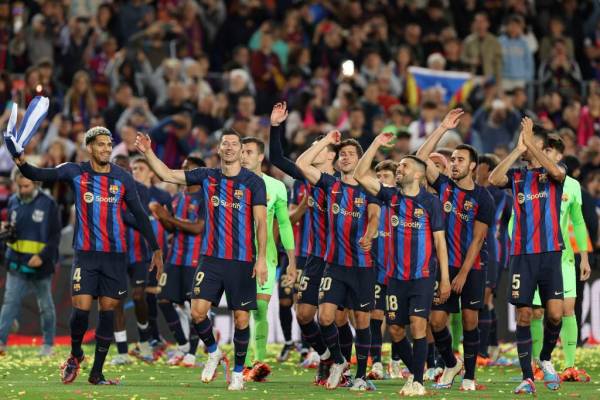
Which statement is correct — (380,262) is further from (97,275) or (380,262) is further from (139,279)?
(97,275)

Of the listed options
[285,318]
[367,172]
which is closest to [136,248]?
[285,318]

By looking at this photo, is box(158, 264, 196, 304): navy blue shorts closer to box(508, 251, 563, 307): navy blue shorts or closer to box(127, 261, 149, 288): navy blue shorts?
box(127, 261, 149, 288): navy blue shorts

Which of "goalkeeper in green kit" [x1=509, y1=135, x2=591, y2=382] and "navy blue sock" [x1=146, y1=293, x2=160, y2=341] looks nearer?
"goalkeeper in green kit" [x1=509, y1=135, x2=591, y2=382]

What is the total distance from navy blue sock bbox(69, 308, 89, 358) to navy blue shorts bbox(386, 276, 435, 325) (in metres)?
3.06

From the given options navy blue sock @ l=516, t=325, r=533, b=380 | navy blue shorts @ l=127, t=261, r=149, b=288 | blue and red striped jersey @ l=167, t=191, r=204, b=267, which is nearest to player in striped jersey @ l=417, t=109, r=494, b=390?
navy blue sock @ l=516, t=325, r=533, b=380

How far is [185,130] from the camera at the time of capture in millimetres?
23500

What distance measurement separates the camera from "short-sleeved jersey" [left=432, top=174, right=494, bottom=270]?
14781 millimetres

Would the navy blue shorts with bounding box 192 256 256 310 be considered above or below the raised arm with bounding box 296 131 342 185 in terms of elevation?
below

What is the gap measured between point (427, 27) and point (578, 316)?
1101cm

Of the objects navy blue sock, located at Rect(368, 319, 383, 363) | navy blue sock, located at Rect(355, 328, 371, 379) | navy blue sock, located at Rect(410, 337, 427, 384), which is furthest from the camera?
navy blue sock, located at Rect(368, 319, 383, 363)

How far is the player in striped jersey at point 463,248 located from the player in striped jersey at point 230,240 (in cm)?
183

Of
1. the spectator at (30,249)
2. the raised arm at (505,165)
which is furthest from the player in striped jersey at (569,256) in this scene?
the spectator at (30,249)

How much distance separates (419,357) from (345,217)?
1840 millimetres

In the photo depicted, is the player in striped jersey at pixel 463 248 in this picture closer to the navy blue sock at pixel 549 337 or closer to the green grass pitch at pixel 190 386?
the green grass pitch at pixel 190 386
